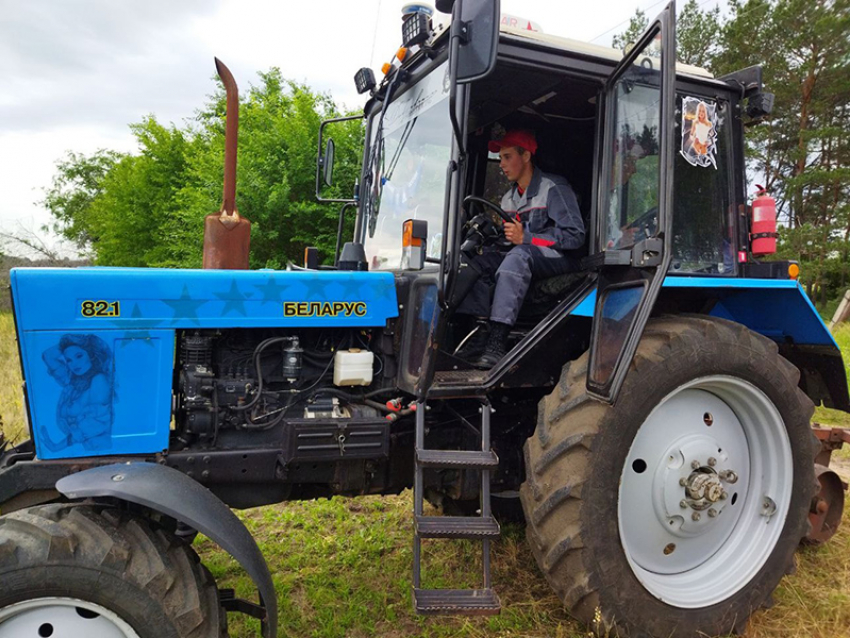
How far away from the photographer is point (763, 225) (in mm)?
3123

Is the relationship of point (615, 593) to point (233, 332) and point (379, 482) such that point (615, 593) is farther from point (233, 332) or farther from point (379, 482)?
point (233, 332)

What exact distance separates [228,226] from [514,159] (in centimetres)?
155

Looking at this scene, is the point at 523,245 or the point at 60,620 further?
the point at 523,245

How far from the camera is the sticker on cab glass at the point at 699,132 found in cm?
298

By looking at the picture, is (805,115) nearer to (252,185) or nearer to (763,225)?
(252,185)

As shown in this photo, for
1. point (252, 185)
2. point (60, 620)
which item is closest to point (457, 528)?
point (60, 620)

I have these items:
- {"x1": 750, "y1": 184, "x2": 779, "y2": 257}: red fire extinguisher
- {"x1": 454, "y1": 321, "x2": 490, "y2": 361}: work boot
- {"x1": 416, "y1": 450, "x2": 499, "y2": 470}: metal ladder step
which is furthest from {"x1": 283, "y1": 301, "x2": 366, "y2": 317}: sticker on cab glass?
{"x1": 750, "y1": 184, "x2": 779, "y2": 257}: red fire extinguisher

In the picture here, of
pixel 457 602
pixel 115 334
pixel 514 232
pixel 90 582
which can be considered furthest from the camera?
pixel 514 232

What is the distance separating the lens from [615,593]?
2.47 metres

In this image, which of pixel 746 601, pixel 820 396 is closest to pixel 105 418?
pixel 746 601

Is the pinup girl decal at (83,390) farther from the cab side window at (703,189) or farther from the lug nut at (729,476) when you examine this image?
the lug nut at (729,476)

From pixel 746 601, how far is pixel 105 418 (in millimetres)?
2814

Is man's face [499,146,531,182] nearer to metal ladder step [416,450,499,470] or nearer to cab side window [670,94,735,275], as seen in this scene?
cab side window [670,94,735,275]

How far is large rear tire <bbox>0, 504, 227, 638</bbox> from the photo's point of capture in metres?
1.91
